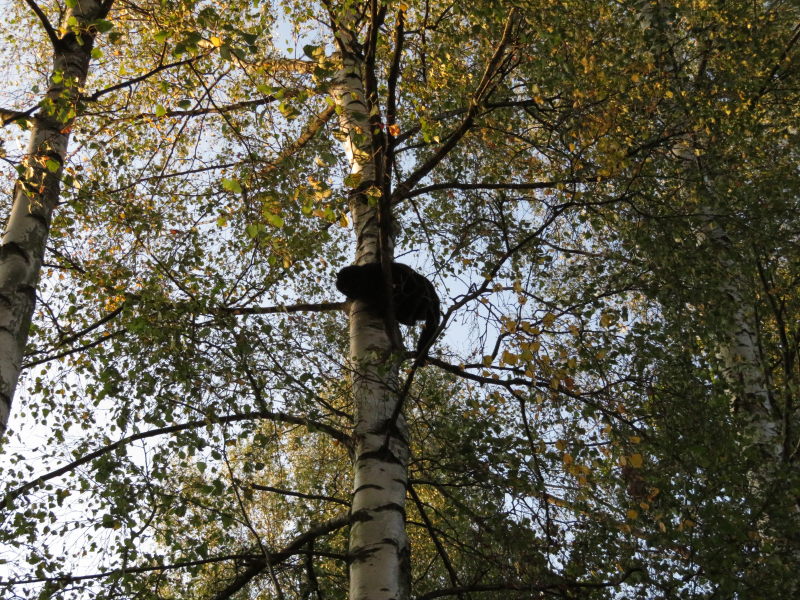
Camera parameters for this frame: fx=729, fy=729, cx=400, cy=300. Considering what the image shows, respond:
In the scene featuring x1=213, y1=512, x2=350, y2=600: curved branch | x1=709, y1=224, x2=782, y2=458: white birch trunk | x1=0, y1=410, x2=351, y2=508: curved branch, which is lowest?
x1=213, y1=512, x2=350, y2=600: curved branch

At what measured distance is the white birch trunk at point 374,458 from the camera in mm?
3846

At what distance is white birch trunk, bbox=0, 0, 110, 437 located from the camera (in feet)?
11.9

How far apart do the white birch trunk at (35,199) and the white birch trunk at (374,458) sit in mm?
1789

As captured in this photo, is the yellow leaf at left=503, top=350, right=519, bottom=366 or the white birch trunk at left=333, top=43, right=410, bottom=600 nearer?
the white birch trunk at left=333, top=43, right=410, bottom=600

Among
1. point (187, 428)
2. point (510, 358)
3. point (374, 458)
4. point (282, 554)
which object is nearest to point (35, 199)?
point (187, 428)

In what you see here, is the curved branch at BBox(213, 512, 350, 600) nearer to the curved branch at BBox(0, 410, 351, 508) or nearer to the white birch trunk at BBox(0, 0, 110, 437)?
the curved branch at BBox(0, 410, 351, 508)

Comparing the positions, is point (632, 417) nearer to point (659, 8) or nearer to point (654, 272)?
point (654, 272)

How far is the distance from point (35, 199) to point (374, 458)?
2493mm

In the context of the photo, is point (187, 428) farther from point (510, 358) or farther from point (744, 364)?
point (744, 364)

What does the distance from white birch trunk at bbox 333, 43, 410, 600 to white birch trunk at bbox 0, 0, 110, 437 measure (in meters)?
1.79

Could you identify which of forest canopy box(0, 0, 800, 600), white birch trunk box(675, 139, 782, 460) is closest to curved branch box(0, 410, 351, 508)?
forest canopy box(0, 0, 800, 600)

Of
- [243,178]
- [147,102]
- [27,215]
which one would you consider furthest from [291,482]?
[27,215]

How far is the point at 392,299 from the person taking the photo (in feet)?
16.2

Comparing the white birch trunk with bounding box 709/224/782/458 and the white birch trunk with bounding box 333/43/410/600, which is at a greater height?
the white birch trunk with bounding box 709/224/782/458
